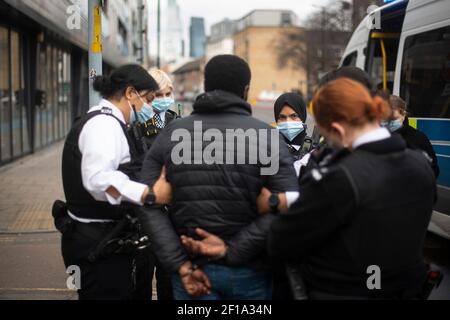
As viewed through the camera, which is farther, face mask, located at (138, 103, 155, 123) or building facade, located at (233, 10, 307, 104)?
building facade, located at (233, 10, 307, 104)

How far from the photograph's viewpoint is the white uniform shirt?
276 cm

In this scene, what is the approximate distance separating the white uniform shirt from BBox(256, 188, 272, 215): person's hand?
0.60 metres

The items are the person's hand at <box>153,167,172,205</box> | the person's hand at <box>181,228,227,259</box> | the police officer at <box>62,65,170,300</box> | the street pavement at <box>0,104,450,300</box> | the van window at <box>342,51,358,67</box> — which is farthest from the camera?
the van window at <box>342,51,358,67</box>

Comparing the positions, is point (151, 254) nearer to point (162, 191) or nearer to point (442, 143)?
point (162, 191)

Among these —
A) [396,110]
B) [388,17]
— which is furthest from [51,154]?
[396,110]

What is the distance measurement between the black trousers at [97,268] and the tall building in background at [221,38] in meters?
107

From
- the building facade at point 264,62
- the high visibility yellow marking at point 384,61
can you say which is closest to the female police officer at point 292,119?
the high visibility yellow marking at point 384,61

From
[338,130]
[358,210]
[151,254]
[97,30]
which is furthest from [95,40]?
[358,210]

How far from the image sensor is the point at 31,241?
6.60 m

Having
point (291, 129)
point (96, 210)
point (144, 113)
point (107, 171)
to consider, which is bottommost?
point (96, 210)

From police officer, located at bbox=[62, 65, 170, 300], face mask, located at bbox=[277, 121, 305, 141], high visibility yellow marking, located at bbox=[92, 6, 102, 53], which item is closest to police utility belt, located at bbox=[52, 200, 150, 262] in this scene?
police officer, located at bbox=[62, 65, 170, 300]

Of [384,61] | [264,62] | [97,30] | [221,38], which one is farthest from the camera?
[221,38]

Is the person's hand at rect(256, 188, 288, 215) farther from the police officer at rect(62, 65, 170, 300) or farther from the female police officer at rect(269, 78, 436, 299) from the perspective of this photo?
the police officer at rect(62, 65, 170, 300)

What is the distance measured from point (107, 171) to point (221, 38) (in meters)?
119
